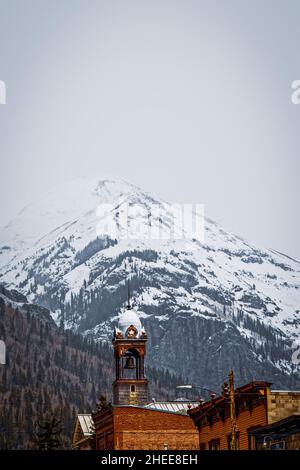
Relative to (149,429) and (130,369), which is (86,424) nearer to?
(130,369)

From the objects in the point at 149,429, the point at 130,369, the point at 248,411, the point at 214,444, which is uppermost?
the point at 130,369

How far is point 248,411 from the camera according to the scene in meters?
87.8

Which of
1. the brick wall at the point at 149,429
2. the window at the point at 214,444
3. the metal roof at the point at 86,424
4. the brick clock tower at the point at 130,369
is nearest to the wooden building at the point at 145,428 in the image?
the brick wall at the point at 149,429

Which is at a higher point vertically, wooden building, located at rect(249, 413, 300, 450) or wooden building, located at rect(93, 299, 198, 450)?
wooden building, located at rect(93, 299, 198, 450)

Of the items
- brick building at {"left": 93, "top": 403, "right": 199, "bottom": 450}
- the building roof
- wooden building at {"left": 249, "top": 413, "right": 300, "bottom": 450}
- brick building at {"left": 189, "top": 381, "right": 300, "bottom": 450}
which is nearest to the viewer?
wooden building at {"left": 249, "top": 413, "right": 300, "bottom": 450}

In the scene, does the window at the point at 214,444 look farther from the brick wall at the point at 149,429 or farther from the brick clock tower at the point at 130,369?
the brick clock tower at the point at 130,369

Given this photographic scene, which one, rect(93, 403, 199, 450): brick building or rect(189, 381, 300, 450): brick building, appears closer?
rect(189, 381, 300, 450): brick building

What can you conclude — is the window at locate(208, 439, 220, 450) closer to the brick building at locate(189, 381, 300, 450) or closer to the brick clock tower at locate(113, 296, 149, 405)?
the brick building at locate(189, 381, 300, 450)

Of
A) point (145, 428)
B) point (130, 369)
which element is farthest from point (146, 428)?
point (130, 369)

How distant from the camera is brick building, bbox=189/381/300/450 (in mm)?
84438

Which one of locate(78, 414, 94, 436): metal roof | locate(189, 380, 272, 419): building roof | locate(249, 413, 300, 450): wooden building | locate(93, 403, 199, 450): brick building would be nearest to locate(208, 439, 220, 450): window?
locate(189, 380, 272, 419): building roof

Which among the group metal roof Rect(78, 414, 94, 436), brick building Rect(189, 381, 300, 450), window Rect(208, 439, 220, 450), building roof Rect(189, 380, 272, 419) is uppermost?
metal roof Rect(78, 414, 94, 436)

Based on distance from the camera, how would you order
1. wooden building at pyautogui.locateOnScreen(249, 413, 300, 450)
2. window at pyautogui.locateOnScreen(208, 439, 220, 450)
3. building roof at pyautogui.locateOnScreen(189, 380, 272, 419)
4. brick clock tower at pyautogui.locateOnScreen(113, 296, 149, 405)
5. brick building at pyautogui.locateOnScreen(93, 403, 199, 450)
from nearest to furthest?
wooden building at pyautogui.locateOnScreen(249, 413, 300, 450) < building roof at pyautogui.locateOnScreen(189, 380, 272, 419) < window at pyautogui.locateOnScreen(208, 439, 220, 450) < brick building at pyautogui.locateOnScreen(93, 403, 199, 450) < brick clock tower at pyautogui.locateOnScreen(113, 296, 149, 405)
